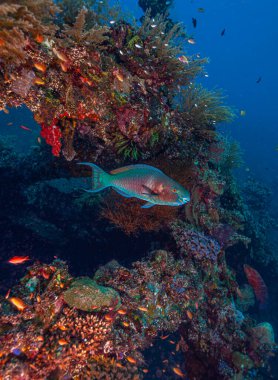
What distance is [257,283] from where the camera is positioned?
8.98m

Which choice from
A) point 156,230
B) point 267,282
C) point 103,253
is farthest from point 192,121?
point 267,282

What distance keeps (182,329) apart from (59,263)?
3518 millimetres

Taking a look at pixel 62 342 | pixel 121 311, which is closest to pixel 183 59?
pixel 121 311

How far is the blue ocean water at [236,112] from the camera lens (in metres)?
6.32

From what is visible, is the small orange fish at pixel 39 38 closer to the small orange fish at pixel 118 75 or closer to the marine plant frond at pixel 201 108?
the small orange fish at pixel 118 75

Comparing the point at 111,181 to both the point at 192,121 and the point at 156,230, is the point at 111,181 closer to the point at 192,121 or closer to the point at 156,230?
the point at 156,230

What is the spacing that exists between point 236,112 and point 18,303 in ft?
219

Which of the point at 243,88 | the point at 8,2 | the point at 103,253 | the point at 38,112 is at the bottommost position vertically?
the point at 103,253

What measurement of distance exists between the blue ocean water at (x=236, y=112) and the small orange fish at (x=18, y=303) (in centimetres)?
260

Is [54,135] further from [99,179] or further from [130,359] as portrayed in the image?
[130,359]

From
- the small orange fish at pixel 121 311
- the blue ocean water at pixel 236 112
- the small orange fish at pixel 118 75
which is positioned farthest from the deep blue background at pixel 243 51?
the small orange fish at pixel 121 311

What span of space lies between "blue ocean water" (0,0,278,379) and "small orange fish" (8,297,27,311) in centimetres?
260

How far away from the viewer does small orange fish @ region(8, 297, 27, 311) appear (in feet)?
10.5

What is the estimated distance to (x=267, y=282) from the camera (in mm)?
11148
